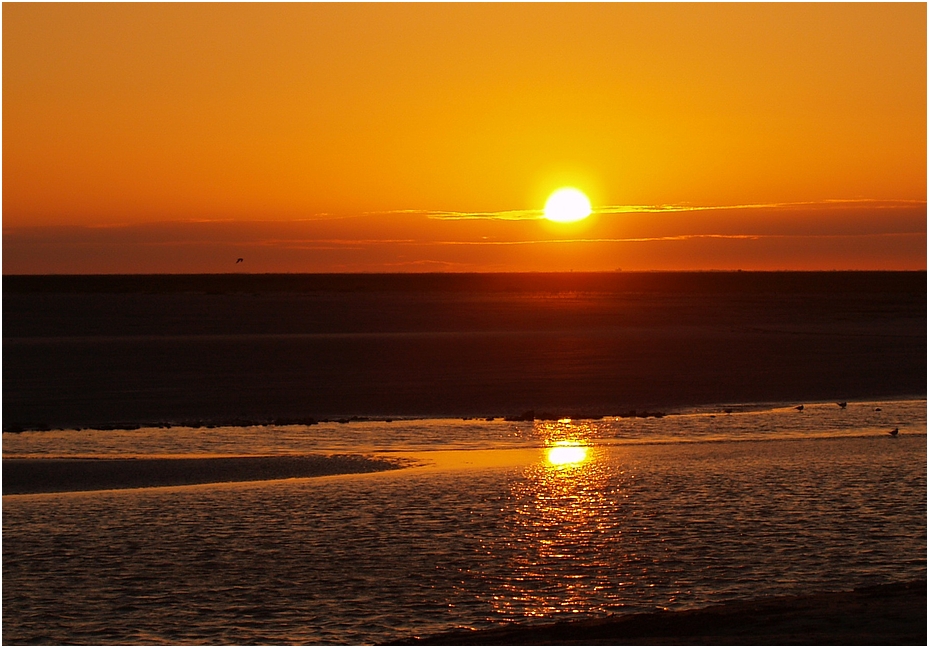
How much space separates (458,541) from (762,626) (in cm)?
495

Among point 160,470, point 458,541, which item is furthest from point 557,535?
point 160,470

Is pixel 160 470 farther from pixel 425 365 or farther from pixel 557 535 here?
pixel 425 365

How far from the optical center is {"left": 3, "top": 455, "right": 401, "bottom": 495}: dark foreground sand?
1920 centimetres

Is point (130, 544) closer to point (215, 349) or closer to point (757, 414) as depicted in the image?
point (757, 414)

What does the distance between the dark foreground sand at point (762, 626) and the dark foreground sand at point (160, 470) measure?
9722 mm

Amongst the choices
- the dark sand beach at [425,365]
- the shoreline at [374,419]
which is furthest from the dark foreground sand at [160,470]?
the dark sand beach at [425,365]

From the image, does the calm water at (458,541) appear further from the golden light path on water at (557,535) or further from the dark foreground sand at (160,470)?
the dark foreground sand at (160,470)

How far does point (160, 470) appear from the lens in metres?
20.5

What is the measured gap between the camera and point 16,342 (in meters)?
49.3

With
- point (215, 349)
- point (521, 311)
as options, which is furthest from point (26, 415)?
point (521, 311)

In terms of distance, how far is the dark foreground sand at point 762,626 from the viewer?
1017cm

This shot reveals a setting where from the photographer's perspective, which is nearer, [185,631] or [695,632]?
[695,632]

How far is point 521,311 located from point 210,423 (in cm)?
5528

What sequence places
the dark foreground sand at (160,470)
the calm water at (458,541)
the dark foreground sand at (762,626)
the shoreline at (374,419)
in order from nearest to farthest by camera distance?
the dark foreground sand at (762,626) < the calm water at (458,541) < the dark foreground sand at (160,470) < the shoreline at (374,419)
